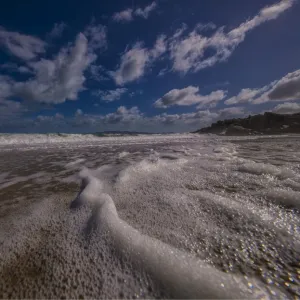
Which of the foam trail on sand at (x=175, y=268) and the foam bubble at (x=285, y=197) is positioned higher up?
the foam trail on sand at (x=175, y=268)

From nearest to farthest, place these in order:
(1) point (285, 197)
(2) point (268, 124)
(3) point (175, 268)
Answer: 1. (3) point (175, 268)
2. (1) point (285, 197)
3. (2) point (268, 124)

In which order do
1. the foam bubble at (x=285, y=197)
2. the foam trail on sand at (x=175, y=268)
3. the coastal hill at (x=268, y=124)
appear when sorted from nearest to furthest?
the foam trail on sand at (x=175, y=268), the foam bubble at (x=285, y=197), the coastal hill at (x=268, y=124)

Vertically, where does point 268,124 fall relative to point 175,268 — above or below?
below

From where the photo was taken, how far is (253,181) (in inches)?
85.5

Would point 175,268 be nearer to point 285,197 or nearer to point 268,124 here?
point 285,197

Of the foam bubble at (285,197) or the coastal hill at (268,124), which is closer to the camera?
the foam bubble at (285,197)

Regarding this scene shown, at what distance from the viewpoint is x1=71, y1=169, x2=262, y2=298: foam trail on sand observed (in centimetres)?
75

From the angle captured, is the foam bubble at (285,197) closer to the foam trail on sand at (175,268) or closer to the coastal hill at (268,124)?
the foam trail on sand at (175,268)

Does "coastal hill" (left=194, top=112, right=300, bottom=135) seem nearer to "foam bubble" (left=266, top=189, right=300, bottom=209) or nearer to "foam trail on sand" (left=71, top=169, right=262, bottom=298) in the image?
"foam bubble" (left=266, top=189, right=300, bottom=209)

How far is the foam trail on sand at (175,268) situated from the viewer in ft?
2.45

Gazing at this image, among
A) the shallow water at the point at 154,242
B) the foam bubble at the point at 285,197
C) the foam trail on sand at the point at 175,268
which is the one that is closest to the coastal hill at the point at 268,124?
the foam bubble at the point at 285,197

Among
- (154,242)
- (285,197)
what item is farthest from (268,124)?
(154,242)

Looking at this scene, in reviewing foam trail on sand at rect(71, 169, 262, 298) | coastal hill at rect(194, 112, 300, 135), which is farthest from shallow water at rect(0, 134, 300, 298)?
coastal hill at rect(194, 112, 300, 135)

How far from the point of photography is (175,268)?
2.83ft
